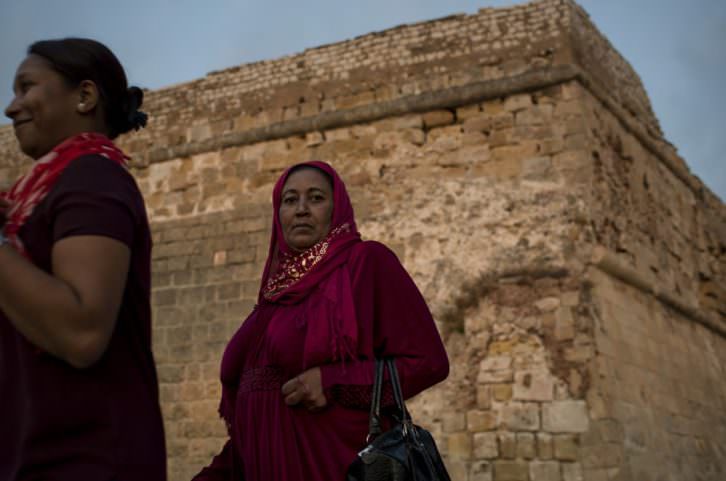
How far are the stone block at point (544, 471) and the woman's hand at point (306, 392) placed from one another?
4365mm

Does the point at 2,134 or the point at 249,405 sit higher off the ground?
the point at 2,134

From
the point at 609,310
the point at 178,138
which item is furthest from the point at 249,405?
the point at 178,138

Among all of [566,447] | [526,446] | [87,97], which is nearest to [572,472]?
[566,447]

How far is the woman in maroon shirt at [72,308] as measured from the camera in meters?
1.46

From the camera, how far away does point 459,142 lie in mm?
7613

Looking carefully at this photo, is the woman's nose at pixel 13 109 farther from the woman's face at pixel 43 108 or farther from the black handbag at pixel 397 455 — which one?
the black handbag at pixel 397 455

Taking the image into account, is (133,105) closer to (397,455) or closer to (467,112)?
(397,455)

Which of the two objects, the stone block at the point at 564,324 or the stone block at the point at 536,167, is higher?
the stone block at the point at 536,167

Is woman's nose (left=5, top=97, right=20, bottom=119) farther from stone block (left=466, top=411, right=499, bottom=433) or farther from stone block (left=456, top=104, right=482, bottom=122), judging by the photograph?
stone block (left=456, top=104, right=482, bottom=122)

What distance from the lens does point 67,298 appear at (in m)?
1.45

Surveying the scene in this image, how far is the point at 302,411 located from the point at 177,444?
6.11 metres

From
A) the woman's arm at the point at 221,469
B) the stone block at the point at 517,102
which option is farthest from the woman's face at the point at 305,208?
the stone block at the point at 517,102

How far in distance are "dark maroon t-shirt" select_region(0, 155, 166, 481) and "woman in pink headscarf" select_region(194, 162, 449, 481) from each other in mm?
795

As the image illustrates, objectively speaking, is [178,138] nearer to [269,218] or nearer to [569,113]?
[269,218]
